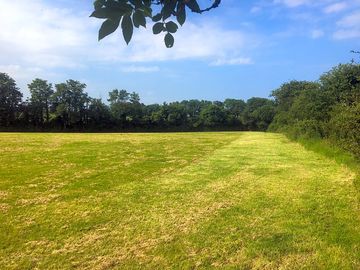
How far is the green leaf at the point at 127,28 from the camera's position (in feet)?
6.90

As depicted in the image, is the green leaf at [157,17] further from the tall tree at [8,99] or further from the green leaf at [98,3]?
the tall tree at [8,99]

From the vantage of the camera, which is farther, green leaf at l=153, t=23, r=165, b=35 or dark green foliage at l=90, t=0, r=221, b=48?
green leaf at l=153, t=23, r=165, b=35

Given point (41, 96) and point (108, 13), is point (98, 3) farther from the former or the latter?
point (41, 96)

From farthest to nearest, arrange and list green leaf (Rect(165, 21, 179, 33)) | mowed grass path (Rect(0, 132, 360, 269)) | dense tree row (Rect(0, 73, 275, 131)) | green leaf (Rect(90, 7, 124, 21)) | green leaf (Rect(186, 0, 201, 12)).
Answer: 1. dense tree row (Rect(0, 73, 275, 131))
2. mowed grass path (Rect(0, 132, 360, 269))
3. green leaf (Rect(165, 21, 179, 33))
4. green leaf (Rect(186, 0, 201, 12))
5. green leaf (Rect(90, 7, 124, 21))

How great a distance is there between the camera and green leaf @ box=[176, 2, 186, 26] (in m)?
2.51

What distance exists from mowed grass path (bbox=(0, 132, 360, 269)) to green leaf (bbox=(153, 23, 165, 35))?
159 inches

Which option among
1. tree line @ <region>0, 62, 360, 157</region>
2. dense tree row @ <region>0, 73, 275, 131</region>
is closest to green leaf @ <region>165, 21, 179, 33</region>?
tree line @ <region>0, 62, 360, 157</region>

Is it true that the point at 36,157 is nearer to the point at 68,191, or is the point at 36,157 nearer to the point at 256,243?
the point at 68,191

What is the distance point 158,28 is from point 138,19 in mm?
431

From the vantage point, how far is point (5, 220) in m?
8.02

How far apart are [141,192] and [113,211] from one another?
80.5 inches

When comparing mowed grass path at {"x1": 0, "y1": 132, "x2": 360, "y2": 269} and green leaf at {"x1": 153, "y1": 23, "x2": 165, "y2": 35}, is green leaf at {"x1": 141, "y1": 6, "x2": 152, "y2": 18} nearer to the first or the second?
green leaf at {"x1": 153, "y1": 23, "x2": 165, "y2": 35}

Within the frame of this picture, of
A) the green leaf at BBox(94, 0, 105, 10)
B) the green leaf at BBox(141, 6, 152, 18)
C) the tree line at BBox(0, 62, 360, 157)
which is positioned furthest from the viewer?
the tree line at BBox(0, 62, 360, 157)

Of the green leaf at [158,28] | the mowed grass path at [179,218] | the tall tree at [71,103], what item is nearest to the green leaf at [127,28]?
the green leaf at [158,28]
